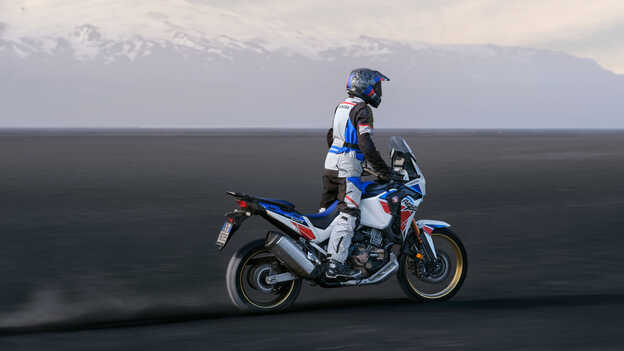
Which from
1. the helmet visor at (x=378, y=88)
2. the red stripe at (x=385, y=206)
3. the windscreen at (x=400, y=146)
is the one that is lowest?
the red stripe at (x=385, y=206)

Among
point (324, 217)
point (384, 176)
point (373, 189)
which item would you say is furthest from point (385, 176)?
point (324, 217)

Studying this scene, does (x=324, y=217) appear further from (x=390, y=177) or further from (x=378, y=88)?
(x=378, y=88)

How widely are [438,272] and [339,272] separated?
1007 millimetres

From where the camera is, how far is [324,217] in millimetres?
7773

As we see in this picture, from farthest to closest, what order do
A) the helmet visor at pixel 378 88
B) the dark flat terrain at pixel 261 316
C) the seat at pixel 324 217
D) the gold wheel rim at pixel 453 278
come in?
the gold wheel rim at pixel 453 278 < the helmet visor at pixel 378 88 < the seat at pixel 324 217 < the dark flat terrain at pixel 261 316

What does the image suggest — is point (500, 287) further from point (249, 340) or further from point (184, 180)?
point (184, 180)

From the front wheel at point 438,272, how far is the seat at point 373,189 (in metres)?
0.65

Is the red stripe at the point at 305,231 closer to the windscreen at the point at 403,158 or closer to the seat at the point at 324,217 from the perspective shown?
the seat at the point at 324,217

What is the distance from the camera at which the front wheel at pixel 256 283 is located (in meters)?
7.30

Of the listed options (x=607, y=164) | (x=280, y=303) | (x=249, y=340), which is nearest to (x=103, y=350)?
(x=249, y=340)

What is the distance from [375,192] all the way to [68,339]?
2972 millimetres

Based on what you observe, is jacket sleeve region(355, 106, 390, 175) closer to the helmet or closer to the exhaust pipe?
the helmet

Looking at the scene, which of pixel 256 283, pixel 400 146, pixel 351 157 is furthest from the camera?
pixel 400 146

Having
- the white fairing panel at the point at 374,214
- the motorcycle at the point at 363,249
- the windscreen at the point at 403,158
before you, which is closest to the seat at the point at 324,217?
the motorcycle at the point at 363,249
